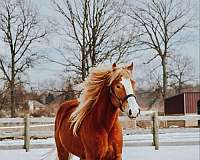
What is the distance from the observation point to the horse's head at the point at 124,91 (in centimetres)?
364

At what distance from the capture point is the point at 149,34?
1323 inches

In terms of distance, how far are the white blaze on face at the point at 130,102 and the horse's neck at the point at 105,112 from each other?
42cm

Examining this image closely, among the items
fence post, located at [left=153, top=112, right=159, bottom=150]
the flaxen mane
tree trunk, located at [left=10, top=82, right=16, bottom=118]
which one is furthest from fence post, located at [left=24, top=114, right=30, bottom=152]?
tree trunk, located at [left=10, top=82, right=16, bottom=118]

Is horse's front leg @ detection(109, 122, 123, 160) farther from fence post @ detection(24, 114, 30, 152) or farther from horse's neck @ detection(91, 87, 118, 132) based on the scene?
fence post @ detection(24, 114, 30, 152)

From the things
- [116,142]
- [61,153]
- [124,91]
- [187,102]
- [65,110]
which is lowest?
[61,153]

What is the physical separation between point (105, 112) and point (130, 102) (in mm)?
589

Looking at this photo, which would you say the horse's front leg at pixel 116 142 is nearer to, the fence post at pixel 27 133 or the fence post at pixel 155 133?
the fence post at pixel 155 133

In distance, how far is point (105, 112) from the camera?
4.20 metres

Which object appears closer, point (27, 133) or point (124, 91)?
point (124, 91)

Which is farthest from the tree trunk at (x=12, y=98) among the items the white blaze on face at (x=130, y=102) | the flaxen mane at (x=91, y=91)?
the white blaze on face at (x=130, y=102)

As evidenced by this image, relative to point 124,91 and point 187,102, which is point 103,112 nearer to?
point 124,91

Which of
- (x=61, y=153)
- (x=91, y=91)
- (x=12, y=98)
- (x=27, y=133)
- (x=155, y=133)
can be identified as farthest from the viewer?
(x=12, y=98)

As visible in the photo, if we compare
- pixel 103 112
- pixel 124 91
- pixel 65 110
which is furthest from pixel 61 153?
pixel 124 91

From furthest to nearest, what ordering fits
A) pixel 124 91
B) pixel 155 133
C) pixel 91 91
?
pixel 155 133 → pixel 91 91 → pixel 124 91
